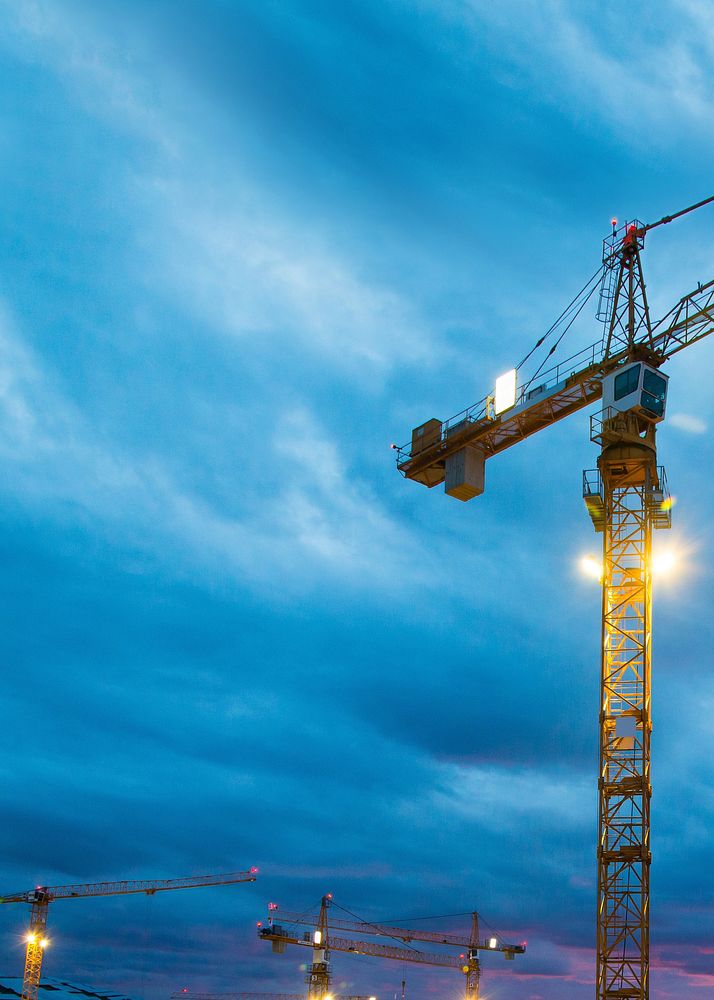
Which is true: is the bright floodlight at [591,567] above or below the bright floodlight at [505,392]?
below

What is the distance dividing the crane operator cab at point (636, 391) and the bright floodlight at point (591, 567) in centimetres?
774

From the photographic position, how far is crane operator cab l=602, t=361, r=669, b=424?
167ft

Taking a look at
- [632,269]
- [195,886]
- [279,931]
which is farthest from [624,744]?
[195,886]

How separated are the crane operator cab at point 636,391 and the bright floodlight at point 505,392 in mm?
4929

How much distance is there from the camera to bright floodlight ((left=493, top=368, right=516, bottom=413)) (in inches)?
2165

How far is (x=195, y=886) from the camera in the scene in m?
164

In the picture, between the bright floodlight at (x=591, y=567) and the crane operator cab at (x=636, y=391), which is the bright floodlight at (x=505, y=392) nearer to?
the crane operator cab at (x=636, y=391)

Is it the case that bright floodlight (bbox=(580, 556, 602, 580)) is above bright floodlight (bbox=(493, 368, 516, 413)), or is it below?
below

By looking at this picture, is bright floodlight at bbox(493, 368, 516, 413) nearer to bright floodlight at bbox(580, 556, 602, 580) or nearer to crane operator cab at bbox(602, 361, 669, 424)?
crane operator cab at bbox(602, 361, 669, 424)

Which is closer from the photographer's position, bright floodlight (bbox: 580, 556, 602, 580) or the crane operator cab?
the crane operator cab

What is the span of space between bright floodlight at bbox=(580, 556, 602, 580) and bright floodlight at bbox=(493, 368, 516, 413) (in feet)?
29.2

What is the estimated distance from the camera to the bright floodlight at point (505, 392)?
55000 millimetres

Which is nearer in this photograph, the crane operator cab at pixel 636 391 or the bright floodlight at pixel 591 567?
the crane operator cab at pixel 636 391

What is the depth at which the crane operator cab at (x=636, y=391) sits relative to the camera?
167 feet
